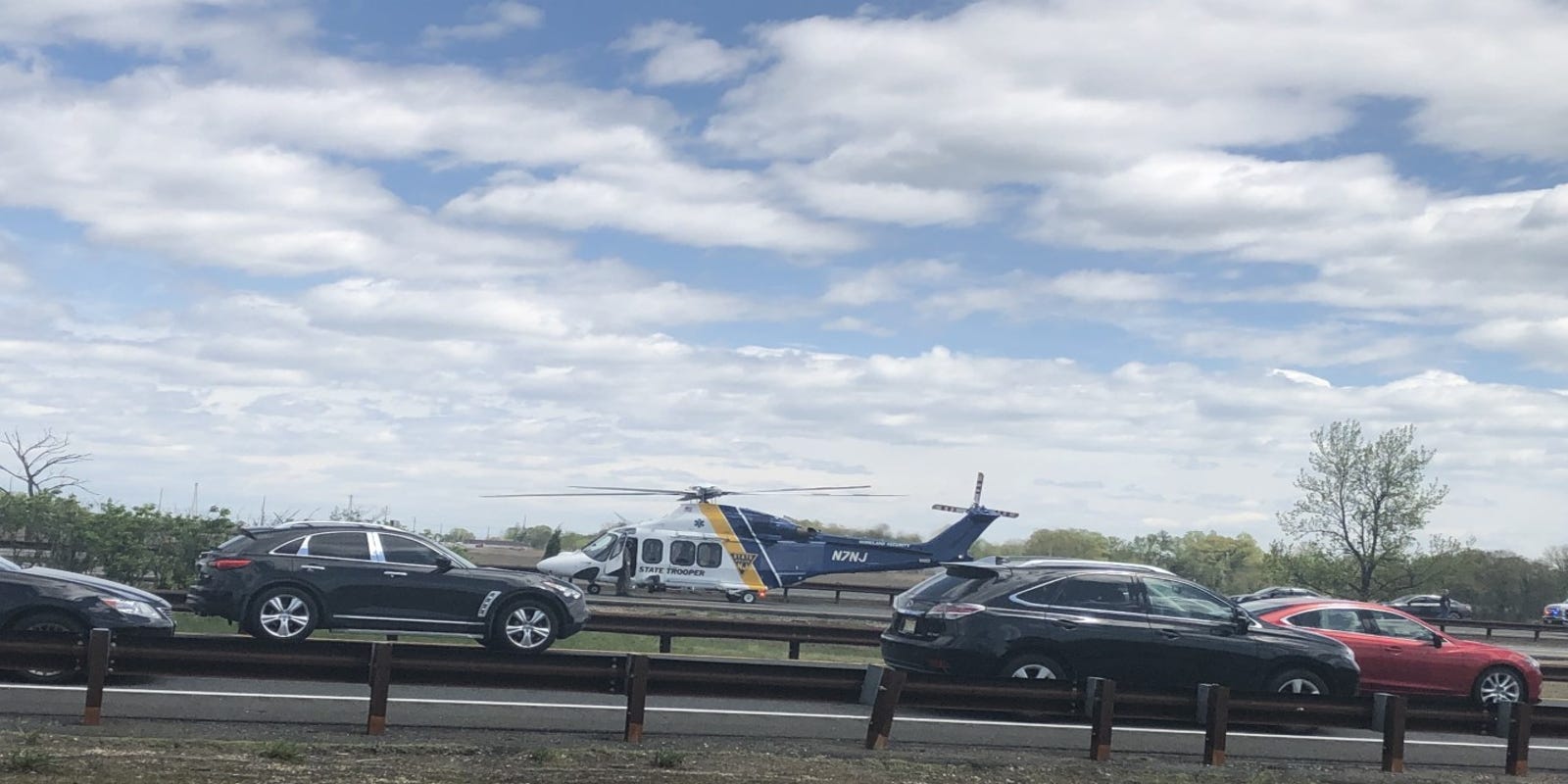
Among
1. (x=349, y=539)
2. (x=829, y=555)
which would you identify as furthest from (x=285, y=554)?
(x=829, y=555)

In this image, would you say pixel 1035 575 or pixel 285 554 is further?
pixel 285 554

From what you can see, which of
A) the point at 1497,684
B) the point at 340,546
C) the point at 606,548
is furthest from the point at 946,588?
the point at 606,548

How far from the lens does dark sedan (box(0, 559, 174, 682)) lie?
14227 mm

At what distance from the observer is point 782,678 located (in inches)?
524

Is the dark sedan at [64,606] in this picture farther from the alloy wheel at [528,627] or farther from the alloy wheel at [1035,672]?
the alloy wheel at [1035,672]

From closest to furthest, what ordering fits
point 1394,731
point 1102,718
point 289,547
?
point 1102,718, point 1394,731, point 289,547

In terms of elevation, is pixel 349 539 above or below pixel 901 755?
above

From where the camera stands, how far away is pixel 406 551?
17.3m

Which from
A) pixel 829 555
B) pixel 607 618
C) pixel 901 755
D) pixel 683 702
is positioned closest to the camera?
pixel 901 755

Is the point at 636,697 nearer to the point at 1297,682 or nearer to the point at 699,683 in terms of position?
the point at 699,683

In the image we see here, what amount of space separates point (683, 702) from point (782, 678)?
242cm

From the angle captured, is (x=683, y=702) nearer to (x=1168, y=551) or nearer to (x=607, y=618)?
(x=607, y=618)

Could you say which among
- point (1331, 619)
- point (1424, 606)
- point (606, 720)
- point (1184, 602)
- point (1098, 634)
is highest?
point (1184, 602)

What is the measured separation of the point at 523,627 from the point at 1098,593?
6439mm
